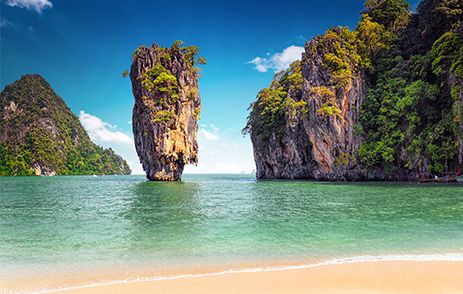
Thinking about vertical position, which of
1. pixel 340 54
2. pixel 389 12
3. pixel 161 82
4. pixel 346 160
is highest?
pixel 389 12

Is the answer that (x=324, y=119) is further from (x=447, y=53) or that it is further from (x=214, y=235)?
(x=214, y=235)

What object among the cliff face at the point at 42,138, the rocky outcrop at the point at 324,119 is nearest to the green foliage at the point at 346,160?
the rocky outcrop at the point at 324,119

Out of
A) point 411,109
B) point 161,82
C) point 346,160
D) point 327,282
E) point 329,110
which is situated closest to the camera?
point 327,282

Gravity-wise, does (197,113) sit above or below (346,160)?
above

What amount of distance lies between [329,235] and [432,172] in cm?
2817

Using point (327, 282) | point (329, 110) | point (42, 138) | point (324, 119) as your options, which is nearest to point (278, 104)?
point (324, 119)

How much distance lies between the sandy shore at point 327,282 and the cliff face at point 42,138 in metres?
102

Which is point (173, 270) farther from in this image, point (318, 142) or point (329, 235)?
point (318, 142)

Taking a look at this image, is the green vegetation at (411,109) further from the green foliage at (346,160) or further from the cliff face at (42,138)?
the cliff face at (42,138)

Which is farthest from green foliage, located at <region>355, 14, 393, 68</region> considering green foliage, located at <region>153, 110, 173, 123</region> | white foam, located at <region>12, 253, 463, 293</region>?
white foam, located at <region>12, 253, 463, 293</region>

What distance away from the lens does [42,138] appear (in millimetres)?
100000

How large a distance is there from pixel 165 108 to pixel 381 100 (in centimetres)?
2786

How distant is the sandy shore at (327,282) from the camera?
14.8ft

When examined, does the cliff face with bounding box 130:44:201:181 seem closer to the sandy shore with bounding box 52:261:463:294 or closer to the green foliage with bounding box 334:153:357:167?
the green foliage with bounding box 334:153:357:167
